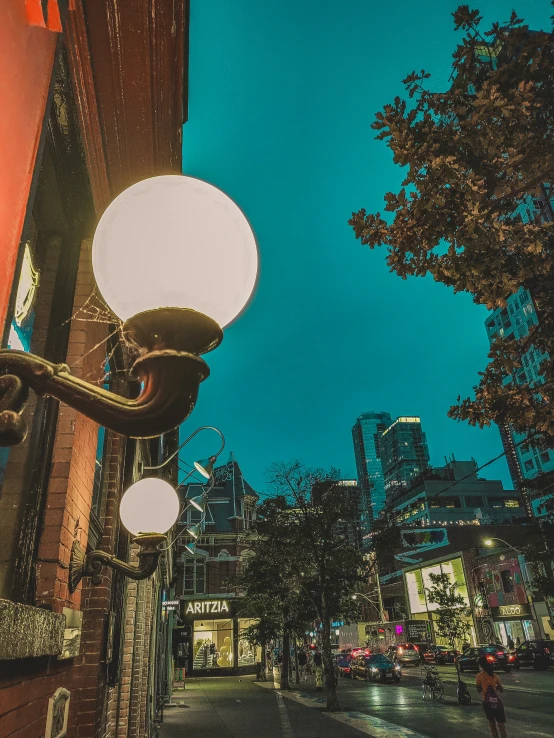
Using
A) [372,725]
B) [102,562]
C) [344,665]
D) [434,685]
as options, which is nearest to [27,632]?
[102,562]

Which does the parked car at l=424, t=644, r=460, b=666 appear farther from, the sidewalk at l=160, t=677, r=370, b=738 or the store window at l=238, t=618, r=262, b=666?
the sidewalk at l=160, t=677, r=370, b=738

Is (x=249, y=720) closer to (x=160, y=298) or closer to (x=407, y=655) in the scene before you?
(x=160, y=298)

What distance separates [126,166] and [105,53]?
3.12 ft

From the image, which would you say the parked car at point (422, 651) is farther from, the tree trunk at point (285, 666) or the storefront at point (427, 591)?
the tree trunk at point (285, 666)

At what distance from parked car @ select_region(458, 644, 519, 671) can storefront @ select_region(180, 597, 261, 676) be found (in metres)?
16.3

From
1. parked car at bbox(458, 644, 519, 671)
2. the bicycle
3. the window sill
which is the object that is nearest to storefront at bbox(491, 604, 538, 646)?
parked car at bbox(458, 644, 519, 671)

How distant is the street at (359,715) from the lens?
12.0m

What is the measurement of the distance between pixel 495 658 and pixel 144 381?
33289 millimetres

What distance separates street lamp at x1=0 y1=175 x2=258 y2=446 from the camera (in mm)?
1119

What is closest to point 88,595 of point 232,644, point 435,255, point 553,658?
point 435,255

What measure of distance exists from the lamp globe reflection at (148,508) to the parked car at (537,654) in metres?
31.2

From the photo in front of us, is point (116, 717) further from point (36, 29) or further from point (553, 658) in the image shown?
point (553, 658)

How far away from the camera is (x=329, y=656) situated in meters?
16.7

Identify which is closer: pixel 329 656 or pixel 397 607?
pixel 329 656
